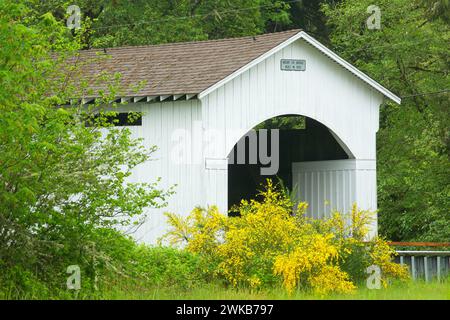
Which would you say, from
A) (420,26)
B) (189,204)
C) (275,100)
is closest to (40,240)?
(189,204)

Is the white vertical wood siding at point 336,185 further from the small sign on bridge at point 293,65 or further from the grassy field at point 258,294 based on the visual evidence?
the grassy field at point 258,294

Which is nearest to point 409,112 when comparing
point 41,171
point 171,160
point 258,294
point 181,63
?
point 181,63

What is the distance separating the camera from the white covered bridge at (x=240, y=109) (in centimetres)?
2584

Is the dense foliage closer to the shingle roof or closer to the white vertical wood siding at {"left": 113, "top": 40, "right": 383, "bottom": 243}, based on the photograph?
the white vertical wood siding at {"left": 113, "top": 40, "right": 383, "bottom": 243}

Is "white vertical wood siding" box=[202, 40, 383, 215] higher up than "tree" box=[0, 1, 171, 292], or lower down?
higher up

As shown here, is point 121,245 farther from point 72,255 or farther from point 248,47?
point 248,47

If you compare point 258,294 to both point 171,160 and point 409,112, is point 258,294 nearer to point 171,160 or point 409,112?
point 171,160

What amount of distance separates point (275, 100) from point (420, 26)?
12.2m

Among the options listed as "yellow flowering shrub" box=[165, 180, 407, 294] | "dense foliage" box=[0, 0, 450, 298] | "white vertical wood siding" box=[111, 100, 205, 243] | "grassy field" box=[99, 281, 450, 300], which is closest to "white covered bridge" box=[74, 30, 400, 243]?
"white vertical wood siding" box=[111, 100, 205, 243]

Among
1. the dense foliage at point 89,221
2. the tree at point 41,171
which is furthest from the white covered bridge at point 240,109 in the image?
the tree at point 41,171

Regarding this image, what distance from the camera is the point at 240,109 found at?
26.5m

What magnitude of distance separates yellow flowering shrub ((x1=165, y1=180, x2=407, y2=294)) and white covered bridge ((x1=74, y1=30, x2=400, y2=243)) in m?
4.91

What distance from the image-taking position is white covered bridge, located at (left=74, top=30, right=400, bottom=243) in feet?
84.8

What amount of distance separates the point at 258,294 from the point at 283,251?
6.99 ft
